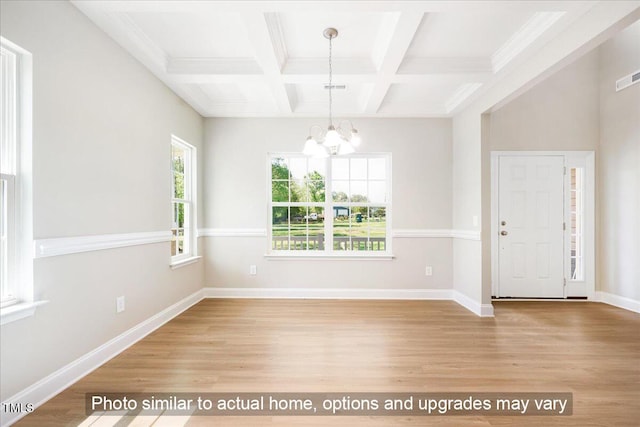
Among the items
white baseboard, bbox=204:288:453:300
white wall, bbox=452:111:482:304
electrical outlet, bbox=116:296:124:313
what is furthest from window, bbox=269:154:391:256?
electrical outlet, bbox=116:296:124:313

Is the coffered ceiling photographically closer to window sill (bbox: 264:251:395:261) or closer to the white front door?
the white front door

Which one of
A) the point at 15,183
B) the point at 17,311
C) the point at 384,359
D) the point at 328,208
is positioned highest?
the point at 15,183

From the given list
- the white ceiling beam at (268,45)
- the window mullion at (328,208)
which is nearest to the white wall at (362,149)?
the window mullion at (328,208)

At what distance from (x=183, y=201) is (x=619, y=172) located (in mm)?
5539

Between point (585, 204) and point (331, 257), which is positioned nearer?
point (585, 204)

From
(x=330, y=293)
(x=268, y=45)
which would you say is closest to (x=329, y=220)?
(x=330, y=293)

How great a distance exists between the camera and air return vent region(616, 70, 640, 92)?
3557 mm

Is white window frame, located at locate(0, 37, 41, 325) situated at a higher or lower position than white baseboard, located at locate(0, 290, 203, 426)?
higher

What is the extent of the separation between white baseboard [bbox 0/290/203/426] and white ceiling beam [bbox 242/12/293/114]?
265 cm

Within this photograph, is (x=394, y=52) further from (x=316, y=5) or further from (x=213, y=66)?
(x=213, y=66)

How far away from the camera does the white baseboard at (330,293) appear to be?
4195mm

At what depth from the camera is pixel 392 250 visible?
4.25 metres

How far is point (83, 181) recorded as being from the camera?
6.96 feet

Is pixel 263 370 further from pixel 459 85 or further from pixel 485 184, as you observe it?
pixel 459 85
